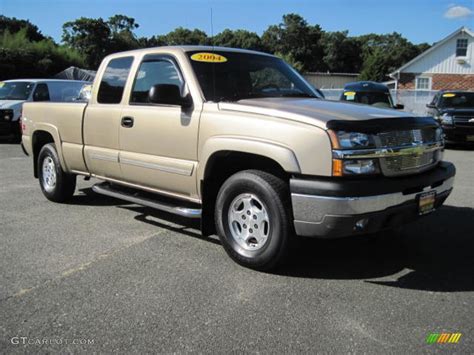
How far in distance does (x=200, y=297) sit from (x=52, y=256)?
5.48 feet

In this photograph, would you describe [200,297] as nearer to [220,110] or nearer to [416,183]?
[220,110]

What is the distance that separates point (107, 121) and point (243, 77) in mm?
1614

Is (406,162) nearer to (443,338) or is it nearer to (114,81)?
(443,338)

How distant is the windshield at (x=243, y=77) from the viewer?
456 centimetres

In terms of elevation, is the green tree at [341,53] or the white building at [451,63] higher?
the green tree at [341,53]

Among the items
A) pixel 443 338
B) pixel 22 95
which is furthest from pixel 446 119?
pixel 22 95

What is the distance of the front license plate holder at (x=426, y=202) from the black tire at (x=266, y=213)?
1053 mm

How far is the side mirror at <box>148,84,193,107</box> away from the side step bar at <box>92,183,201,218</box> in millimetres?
971

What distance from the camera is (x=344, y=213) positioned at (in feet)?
11.4

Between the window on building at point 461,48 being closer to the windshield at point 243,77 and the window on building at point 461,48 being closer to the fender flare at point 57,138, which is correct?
the windshield at point 243,77

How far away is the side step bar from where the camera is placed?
444cm

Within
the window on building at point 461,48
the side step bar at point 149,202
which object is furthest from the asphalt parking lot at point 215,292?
the window on building at point 461,48

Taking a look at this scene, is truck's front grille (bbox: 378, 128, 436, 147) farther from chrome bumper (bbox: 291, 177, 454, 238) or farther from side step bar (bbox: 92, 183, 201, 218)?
side step bar (bbox: 92, 183, 201, 218)

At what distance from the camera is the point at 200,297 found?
359 centimetres
